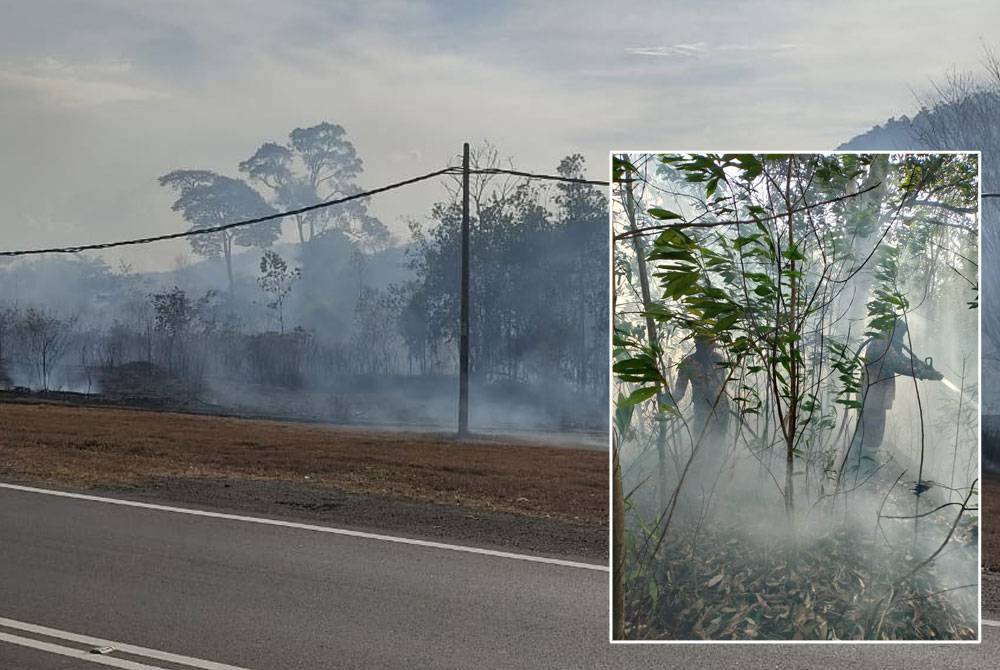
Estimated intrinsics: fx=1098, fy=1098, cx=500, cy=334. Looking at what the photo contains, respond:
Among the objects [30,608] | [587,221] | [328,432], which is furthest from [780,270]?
[587,221]

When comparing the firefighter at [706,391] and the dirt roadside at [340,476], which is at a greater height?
the firefighter at [706,391]

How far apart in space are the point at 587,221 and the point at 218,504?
90.0 feet

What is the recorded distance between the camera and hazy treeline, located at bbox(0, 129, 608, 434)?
3619 cm

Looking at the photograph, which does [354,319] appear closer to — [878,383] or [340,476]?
[340,476]

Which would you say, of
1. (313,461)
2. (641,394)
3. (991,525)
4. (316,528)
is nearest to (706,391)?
(641,394)

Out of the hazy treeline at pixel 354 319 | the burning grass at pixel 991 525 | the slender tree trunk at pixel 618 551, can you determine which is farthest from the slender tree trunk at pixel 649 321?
the hazy treeline at pixel 354 319

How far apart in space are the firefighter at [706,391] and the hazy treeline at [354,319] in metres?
30.1

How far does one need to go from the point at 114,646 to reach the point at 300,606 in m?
1.26

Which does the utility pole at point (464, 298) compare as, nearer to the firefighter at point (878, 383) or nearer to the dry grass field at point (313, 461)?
the dry grass field at point (313, 461)

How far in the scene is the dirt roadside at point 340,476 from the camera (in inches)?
392

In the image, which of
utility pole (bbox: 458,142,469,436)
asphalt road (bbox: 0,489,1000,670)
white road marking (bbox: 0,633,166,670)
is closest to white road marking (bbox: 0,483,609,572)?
asphalt road (bbox: 0,489,1000,670)

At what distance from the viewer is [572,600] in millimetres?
7133

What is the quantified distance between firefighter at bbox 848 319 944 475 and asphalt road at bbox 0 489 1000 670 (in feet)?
5.16

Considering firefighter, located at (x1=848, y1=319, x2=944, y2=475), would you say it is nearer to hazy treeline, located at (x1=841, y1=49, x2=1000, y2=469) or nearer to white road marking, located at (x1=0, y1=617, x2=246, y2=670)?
white road marking, located at (x1=0, y1=617, x2=246, y2=670)
